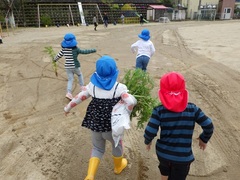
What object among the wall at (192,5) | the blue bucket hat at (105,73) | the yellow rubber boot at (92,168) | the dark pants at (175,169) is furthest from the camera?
the wall at (192,5)

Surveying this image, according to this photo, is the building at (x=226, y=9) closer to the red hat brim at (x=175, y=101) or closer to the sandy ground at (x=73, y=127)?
the sandy ground at (x=73, y=127)

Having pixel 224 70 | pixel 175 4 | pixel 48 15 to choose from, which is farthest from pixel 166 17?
pixel 224 70

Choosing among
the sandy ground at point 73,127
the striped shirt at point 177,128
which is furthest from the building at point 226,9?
the striped shirt at point 177,128

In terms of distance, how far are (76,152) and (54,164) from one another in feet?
1.34

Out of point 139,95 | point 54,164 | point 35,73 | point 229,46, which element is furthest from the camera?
point 229,46

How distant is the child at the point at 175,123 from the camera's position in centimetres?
236

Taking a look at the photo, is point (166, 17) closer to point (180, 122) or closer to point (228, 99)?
point (228, 99)

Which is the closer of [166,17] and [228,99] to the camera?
[228,99]

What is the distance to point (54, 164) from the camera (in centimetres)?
369

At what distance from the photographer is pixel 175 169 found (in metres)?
2.58

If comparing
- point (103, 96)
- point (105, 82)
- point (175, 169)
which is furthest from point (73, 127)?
point (175, 169)

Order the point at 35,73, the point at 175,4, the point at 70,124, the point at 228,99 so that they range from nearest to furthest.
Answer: the point at 70,124 < the point at 228,99 < the point at 35,73 < the point at 175,4

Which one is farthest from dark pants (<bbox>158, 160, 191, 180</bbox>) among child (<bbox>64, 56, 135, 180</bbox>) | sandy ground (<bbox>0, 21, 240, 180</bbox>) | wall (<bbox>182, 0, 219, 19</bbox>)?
wall (<bbox>182, 0, 219, 19</bbox>)

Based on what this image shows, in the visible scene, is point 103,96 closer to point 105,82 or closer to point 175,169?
point 105,82
